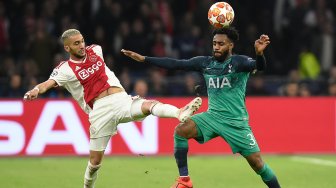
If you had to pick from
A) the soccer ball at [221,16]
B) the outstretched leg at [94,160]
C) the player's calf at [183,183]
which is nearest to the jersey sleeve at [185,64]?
the soccer ball at [221,16]

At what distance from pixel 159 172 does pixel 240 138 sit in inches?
157

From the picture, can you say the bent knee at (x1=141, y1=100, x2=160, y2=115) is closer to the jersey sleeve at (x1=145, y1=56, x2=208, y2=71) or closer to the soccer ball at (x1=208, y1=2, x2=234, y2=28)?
the jersey sleeve at (x1=145, y1=56, x2=208, y2=71)

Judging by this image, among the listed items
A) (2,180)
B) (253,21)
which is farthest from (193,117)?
(253,21)

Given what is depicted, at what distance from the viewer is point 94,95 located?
11281mm

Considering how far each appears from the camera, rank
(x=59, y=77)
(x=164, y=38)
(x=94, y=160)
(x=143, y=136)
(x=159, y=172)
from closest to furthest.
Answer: (x=94, y=160)
(x=59, y=77)
(x=159, y=172)
(x=143, y=136)
(x=164, y=38)

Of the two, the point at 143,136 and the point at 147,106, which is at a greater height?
the point at 147,106

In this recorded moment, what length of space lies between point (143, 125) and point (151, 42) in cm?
329

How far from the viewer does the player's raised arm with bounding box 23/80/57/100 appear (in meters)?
10.3

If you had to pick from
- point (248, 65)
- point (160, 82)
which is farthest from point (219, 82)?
point (160, 82)

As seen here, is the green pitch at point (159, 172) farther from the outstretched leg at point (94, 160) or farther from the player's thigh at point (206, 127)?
the player's thigh at point (206, 127)

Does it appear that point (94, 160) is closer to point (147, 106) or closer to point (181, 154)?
point (147, 106)

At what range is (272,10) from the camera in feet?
71.0

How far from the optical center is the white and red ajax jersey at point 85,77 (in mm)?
11211

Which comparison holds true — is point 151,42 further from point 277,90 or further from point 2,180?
point 2,180
